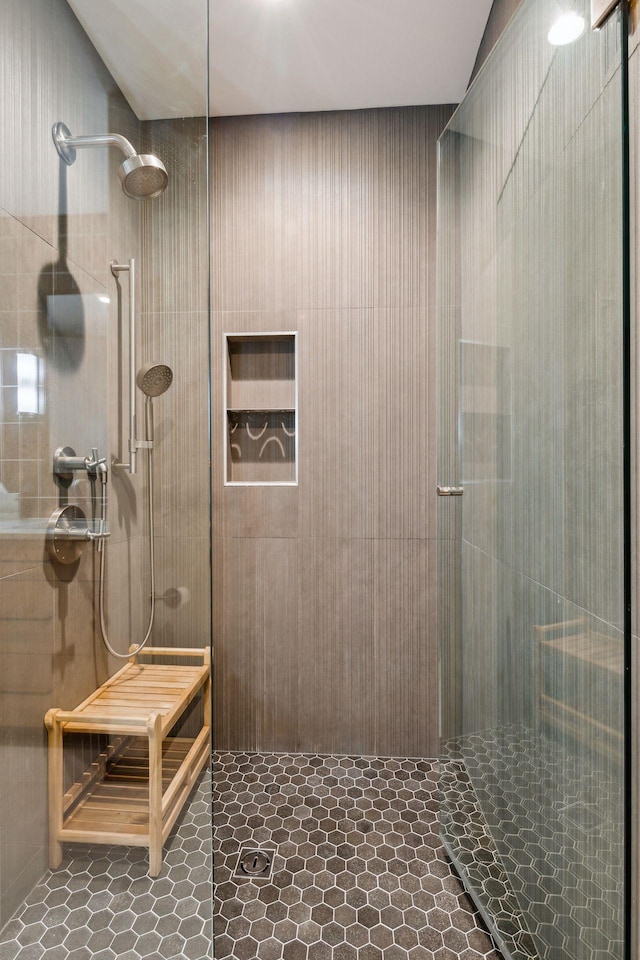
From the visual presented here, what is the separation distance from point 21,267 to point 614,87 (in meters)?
1.01

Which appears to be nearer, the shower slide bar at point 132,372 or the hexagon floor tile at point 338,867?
the shower slide bar at point 132,372

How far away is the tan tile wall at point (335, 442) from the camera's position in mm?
2223

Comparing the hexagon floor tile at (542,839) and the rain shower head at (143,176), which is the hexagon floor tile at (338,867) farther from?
the rain shower head at (143,176)

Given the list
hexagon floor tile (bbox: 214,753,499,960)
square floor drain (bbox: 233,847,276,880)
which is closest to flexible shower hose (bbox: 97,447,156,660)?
hexagon floor tile (bbox: 214,753,499,960)

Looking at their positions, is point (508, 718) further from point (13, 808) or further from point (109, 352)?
point (109, 352)

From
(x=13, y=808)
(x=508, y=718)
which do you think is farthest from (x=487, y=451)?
(x=13, y=808)

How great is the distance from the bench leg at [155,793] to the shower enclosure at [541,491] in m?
0.75

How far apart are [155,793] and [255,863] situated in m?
0.85

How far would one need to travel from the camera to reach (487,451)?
141 cm

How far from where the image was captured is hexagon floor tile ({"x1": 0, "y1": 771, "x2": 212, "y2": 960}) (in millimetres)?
921

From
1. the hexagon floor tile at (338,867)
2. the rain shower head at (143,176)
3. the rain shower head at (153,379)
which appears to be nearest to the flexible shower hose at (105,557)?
the rain shower head at (153,379)

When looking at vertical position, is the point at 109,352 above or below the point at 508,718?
above

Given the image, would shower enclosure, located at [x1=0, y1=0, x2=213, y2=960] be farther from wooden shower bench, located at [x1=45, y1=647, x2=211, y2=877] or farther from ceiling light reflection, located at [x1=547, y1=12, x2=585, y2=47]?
ceiling light reflection, located at [x1=547, y1=12, x2=585, y2=47]

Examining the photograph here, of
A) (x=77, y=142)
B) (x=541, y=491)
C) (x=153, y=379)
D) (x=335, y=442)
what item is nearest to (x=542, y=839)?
(x=541, y=491)
